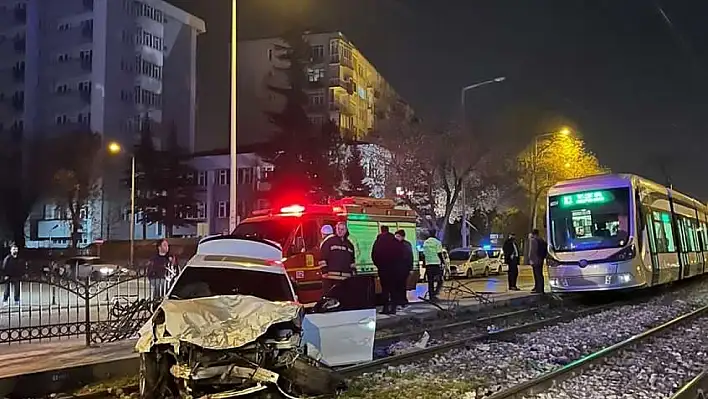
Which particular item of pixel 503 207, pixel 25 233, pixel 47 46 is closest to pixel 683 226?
pixel 503 207

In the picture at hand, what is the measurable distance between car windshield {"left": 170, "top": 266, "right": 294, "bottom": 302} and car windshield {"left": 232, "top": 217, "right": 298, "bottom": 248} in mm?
8043

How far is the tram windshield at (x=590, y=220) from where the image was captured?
777 inches

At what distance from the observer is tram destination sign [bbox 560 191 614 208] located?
20.1 metres

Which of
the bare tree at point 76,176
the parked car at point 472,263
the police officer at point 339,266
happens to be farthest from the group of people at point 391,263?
the bare tree at point 76,176

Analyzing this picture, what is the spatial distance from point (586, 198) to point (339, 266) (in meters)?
8.54

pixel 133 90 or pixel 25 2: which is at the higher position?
pixel 25 2

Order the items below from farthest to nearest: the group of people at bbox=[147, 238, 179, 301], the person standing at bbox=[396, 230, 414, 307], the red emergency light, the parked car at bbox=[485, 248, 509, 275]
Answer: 1. the parked car at bbox=[485, 248, 509, 275]
2. the red emergency light
3. the person standing at bbox=[396, 230, 414, 307]
4. the group of people at bbox=[147, 238, 179, 301]

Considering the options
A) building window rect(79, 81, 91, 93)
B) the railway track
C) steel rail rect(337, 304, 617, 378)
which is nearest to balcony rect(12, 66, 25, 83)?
building window rect(79, 81, 91, 93)

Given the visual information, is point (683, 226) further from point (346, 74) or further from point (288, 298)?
point (346, 74)

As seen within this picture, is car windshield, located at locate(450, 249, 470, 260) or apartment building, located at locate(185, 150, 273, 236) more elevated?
apartment building, located at locate(185, 150, 273, 236)

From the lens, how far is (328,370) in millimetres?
9180

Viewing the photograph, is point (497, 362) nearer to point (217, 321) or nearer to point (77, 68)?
point (217, 321)

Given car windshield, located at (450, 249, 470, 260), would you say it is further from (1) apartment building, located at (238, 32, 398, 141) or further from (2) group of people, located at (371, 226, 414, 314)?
(1) apartment building, located at (238, 32, 398, 141)

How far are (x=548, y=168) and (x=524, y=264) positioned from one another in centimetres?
680
